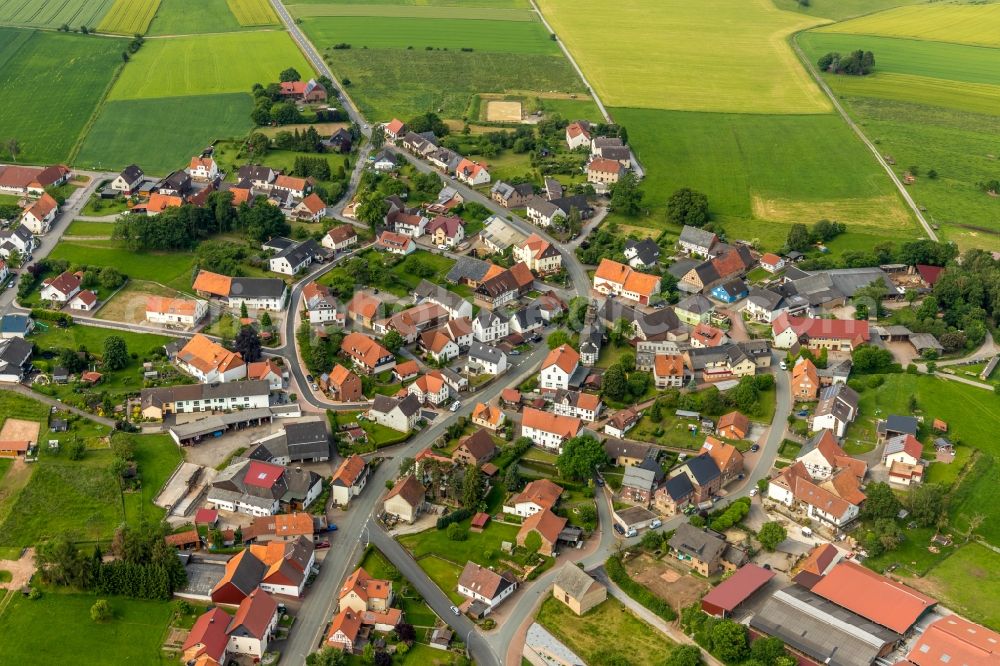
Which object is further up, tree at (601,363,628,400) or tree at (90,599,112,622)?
tree at (601,363,628,400)

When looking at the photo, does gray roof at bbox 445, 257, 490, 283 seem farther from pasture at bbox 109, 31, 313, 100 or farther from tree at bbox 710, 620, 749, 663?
pasture at bbox 109, 31, 313, 100

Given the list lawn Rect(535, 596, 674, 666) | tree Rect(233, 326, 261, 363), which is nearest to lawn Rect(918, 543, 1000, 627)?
lawn Rect(535, 596, 674, 666)

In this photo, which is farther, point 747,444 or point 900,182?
point 900,182

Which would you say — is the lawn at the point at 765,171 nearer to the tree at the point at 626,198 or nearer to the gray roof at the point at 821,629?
the tree at the point at 626,198

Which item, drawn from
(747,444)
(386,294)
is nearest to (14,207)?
(386,294)

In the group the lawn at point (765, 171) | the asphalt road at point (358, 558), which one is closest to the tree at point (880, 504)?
the asphalt road at point (358, 558)

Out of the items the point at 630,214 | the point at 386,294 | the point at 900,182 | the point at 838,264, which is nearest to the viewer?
the point at 386,294

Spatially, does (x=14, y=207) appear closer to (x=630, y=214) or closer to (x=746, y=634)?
(x=630, y=214)
